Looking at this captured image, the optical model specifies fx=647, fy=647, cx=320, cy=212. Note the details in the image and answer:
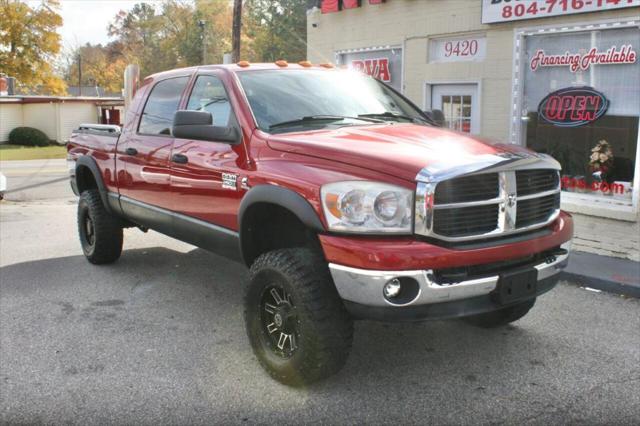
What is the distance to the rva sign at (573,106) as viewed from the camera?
754cm

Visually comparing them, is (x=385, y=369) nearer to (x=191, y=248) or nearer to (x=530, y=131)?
(x=191, y=248)

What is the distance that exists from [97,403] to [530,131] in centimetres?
→ 658

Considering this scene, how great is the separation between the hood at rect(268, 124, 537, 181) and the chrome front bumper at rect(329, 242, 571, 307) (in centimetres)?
52

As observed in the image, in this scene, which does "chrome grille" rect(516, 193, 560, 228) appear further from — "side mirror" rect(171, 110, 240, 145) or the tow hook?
"side mirror" rect(171, 110, 240, 145)

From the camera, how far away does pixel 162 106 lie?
563 centimetres

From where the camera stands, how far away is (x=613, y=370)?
13.6 ft

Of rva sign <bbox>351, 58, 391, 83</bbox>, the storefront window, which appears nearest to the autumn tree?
rva sign <bbox>351, 58, 391, 83</bbox>

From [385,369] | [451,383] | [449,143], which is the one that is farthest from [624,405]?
[449,143]

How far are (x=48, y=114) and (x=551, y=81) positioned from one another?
35.2 meters

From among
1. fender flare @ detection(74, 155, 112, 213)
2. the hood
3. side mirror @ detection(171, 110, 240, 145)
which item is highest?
side mirror @ detection(171, 110, 240, 145)

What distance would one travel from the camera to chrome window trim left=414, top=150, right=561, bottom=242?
11.0ft

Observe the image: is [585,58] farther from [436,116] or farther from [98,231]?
[98,231]

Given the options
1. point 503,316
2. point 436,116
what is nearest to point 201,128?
point 436,116

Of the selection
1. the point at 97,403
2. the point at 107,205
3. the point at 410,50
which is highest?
the point at 410,50
